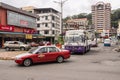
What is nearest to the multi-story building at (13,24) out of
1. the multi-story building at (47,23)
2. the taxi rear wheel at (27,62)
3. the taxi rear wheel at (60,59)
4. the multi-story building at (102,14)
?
the multi-story building at (47,23)

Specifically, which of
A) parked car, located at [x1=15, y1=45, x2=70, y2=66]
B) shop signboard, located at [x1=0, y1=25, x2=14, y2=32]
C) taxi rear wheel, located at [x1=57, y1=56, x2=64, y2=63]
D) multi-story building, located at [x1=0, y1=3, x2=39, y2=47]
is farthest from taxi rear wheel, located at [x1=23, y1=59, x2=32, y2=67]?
shop signboard, located at [x1=0, y1=25, x2=14, y2=32]

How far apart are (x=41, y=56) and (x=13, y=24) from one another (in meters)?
34.8

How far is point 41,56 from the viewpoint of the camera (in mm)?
16359

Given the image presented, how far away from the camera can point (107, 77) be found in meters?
10.9

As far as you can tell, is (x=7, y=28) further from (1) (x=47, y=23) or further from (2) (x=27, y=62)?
(1) (x=47, y=23)

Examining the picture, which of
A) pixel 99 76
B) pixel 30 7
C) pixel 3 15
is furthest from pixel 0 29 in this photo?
pixel 30 7

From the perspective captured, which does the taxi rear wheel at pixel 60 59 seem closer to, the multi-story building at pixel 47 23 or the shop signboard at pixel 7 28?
the shop signboard at pixel 7 28

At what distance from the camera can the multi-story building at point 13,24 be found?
148ft

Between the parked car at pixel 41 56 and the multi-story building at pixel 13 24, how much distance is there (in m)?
22.9

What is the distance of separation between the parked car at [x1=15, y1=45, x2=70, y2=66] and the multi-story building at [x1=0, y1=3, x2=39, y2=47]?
22895 millimetres

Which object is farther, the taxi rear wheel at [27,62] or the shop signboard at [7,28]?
the shop signboard at [7,28]

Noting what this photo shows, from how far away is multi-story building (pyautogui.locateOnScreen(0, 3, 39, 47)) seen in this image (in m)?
45.1

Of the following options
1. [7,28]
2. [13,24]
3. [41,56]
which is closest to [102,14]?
[13,24]

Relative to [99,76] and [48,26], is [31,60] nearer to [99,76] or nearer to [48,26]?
[99,76]
